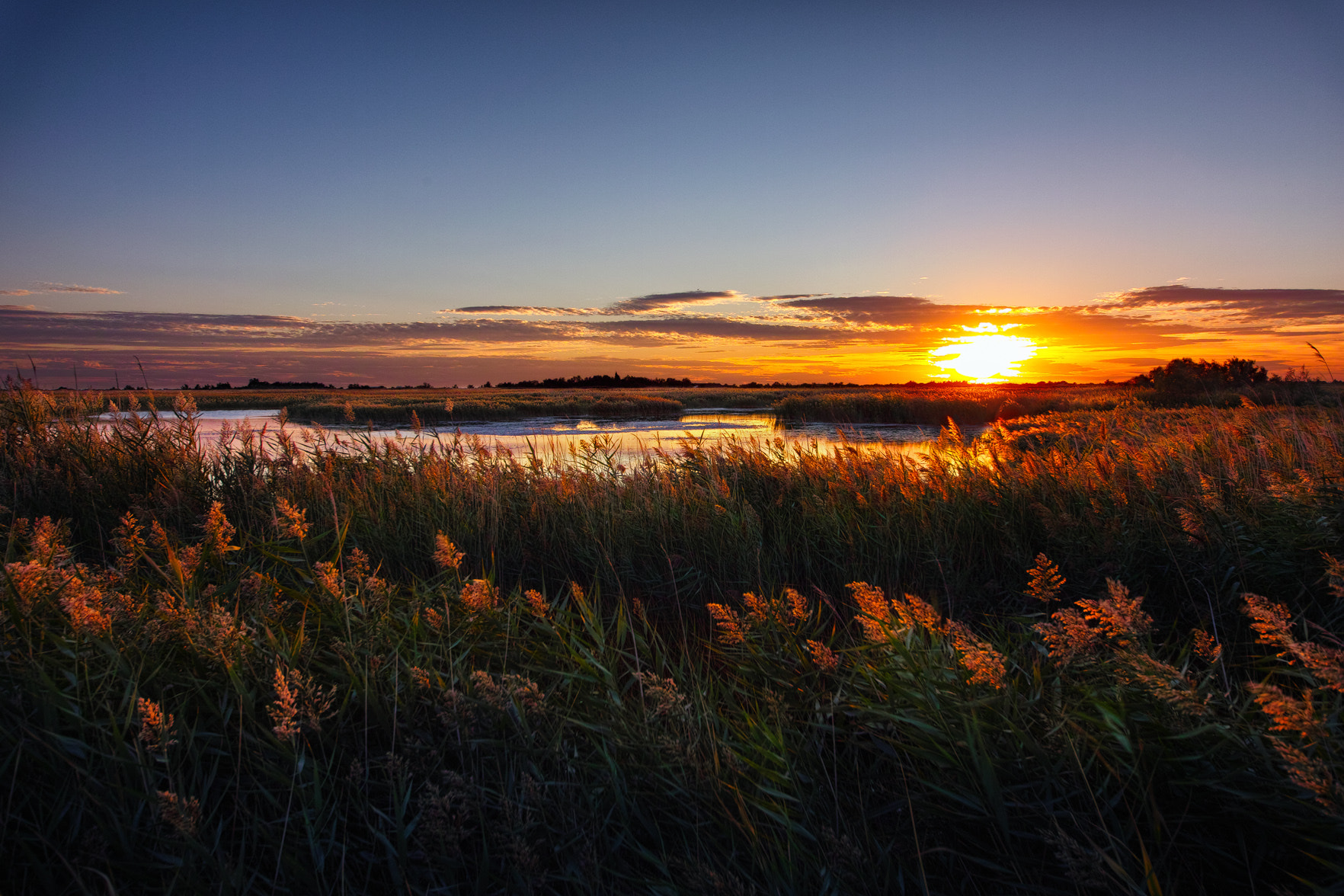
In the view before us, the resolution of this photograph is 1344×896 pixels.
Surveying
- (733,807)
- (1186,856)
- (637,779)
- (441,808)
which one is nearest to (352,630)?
(441,808)

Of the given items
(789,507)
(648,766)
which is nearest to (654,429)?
(789,507)

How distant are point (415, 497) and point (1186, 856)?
19.8ft

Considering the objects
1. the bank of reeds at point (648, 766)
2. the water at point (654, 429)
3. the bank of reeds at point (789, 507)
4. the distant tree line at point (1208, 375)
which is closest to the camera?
the bank of reeds at point (648, 766)

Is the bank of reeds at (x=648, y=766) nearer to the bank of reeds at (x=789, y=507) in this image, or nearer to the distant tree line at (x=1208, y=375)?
the bank of reeds at (x=789, y=507)

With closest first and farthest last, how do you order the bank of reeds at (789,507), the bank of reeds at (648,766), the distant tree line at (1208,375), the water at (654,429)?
1. the bank of reeds at (648,766)
2. the bank of reeds at (789,507)
3. the water at (654,429)
4. the distant tree line at (1208,375)

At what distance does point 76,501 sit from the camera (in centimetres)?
611

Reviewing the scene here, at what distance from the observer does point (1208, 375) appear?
25.0 m

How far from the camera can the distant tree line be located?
80.4 feet

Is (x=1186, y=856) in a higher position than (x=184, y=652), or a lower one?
lower

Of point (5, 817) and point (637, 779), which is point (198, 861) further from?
point (637, 779)

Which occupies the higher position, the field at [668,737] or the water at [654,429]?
the field at [668,737]

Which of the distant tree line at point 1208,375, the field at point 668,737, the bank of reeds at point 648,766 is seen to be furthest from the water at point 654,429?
the bank of reeds at point 648,766

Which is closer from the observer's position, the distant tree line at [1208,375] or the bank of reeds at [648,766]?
the bank of reeds at [648,766]

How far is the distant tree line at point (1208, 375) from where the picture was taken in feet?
80.4
